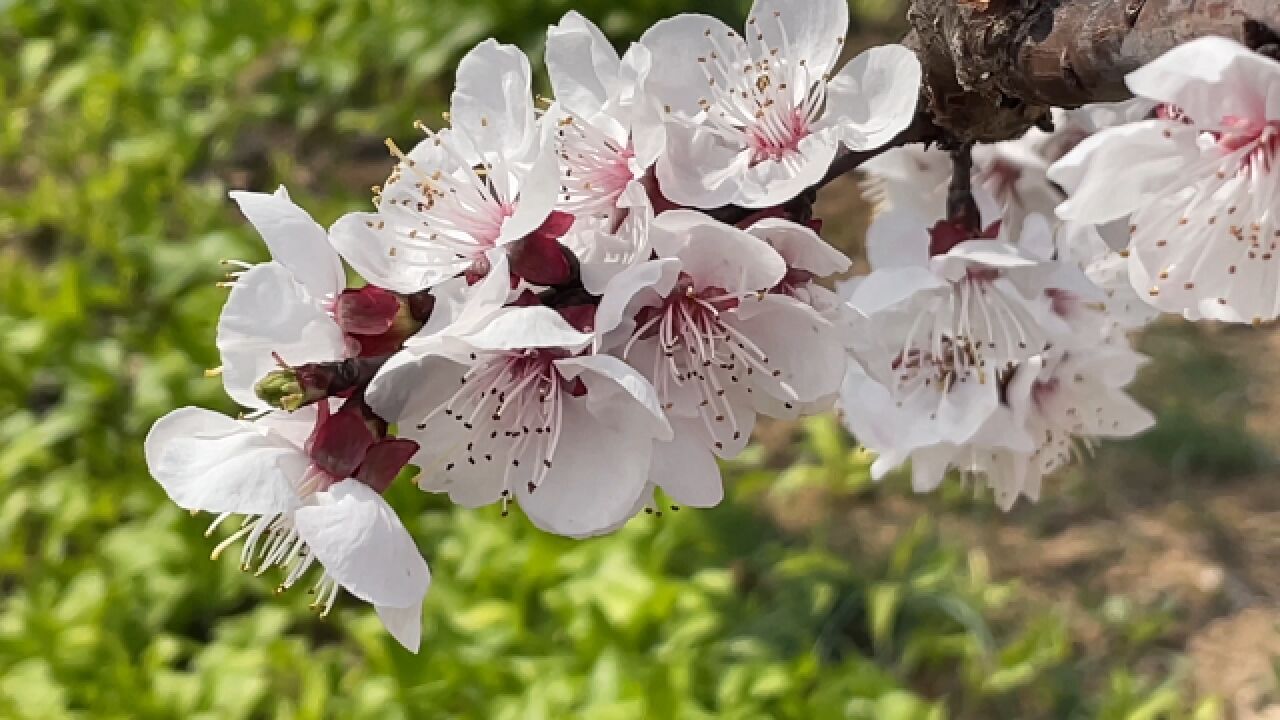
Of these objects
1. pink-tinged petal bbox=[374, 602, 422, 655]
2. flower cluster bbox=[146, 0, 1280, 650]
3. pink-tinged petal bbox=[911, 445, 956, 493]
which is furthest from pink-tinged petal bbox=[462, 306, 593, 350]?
pink-tinged petal bbox=[911, 445, 956, 493]

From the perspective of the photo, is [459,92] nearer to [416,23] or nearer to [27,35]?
[416,23]

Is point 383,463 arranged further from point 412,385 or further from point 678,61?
point 678,61

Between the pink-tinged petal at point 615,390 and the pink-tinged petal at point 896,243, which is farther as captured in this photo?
the pink-tinged petal at point 896,243

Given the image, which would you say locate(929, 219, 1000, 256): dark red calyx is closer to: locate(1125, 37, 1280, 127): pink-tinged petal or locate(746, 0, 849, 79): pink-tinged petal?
locate(746, 0, 849, 79): pink-tinged petal

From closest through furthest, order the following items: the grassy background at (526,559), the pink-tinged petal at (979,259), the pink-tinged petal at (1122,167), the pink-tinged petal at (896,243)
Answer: the pink-tinged petal at (1122,167) < the pink-tinged petal at (979,259) < the pink-tinged petal at (896,243) < the grassy background at (526,559)

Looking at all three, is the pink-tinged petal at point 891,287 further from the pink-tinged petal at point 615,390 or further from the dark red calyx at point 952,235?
the pink-tinged petal at point 615,390

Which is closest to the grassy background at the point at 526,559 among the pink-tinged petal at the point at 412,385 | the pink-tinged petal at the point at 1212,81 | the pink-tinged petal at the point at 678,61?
the pink-tinged petal at the point at 412,385
